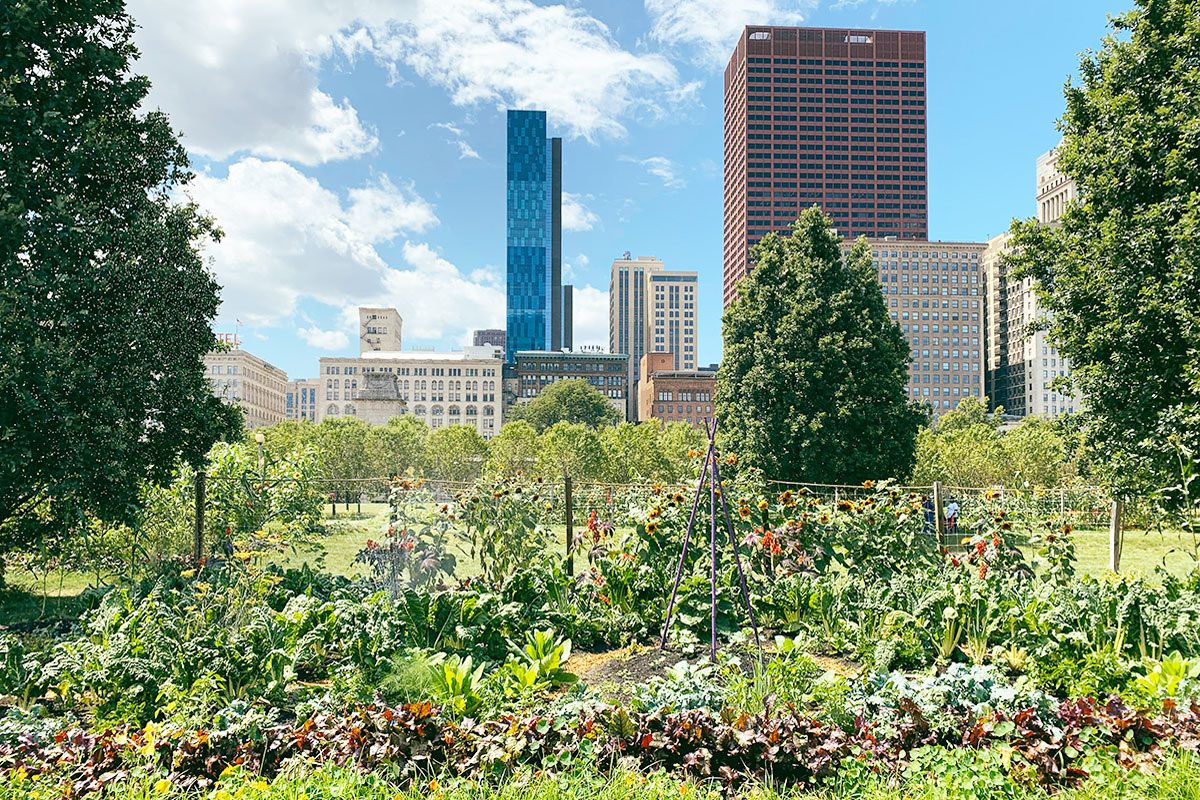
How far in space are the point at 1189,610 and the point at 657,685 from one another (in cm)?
378

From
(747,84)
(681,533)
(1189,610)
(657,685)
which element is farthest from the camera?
(747,84)

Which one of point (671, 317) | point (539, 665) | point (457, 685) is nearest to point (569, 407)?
point (539, 665)

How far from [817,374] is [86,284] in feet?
51.4

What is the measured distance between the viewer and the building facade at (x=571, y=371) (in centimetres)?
12612

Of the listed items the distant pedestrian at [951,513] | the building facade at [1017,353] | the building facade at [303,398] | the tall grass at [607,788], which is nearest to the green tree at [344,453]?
the distant pedestrian at [951,513]

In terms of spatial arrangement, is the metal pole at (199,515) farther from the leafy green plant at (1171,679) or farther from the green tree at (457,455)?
the green tree at (457,455)

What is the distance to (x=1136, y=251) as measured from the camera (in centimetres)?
1075

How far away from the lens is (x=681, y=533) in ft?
21.9

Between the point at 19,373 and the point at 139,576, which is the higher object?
the point at 19,373

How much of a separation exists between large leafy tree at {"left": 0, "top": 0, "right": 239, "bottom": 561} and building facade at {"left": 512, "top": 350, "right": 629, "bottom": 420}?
4569 inches

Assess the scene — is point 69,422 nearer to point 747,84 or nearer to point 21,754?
point 21,754

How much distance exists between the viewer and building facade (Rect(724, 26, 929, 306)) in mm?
137625

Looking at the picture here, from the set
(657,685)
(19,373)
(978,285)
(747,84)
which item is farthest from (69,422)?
(747,84)

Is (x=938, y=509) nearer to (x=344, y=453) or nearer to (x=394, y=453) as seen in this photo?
(x=344, y=453)
